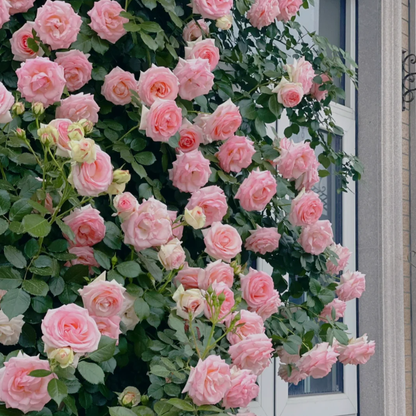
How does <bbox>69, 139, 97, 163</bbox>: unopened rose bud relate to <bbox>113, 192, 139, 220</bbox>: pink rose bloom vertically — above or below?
above

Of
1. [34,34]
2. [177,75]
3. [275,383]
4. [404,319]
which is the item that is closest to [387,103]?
Result: [404,319]

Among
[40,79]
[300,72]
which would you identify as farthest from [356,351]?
[40,79]

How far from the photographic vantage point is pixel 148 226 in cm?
114

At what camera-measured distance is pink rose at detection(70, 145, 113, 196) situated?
3.24 ft

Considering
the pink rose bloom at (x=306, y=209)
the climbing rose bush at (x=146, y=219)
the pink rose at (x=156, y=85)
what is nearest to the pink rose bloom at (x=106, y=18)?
the climbing rose bush at (x=146, y=219)

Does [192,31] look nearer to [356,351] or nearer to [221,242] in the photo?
[221,242]

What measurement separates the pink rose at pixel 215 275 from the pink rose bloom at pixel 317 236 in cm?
35

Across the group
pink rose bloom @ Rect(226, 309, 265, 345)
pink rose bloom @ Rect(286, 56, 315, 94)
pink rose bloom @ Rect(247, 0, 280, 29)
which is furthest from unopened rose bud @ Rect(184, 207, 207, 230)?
pink rose bloom @ Rect(247, 0, 280, 29)

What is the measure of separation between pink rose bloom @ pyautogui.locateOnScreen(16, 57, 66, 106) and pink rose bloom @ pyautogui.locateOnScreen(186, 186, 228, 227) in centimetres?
35

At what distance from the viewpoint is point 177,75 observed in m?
1.34

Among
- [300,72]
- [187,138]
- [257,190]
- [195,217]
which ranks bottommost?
[195,217]

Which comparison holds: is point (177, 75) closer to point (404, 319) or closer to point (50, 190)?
point (50, 190)

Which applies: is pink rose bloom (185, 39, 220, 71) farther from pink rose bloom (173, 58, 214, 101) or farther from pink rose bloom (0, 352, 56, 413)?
pink rose bloom (0, 352, 56, 413)

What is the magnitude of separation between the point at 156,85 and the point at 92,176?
0.34m
